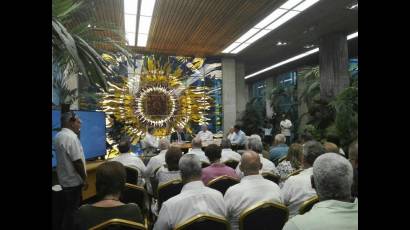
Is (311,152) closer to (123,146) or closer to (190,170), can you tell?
(190,170)

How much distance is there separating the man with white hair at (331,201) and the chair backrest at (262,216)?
0.42 meters

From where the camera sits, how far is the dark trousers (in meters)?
3.33

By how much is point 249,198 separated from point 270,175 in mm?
981

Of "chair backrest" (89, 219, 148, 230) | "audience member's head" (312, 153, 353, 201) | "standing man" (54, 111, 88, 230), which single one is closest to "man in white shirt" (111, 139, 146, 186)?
"standing man" (54, 111, 88, 230)

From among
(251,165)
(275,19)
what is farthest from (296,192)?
(275,19)

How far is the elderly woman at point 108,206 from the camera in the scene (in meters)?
1.72

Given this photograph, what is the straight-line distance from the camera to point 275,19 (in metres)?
7.42

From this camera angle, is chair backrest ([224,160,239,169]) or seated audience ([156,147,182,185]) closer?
seated audience ([156,147,182,185])

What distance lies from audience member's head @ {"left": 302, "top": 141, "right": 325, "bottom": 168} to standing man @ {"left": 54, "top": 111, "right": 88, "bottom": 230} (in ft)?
7.10

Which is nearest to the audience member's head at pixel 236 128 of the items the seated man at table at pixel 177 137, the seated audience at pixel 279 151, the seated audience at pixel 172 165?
the seated man at table at pixel 177 137

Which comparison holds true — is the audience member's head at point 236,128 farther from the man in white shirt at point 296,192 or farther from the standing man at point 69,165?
the man in white shirt at point 296,192

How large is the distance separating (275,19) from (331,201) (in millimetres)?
6507

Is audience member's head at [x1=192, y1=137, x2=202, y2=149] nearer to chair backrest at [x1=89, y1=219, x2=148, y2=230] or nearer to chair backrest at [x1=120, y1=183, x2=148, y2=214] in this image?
chair backrest at [x1=120, y1=183, x2=148, y2=214]
